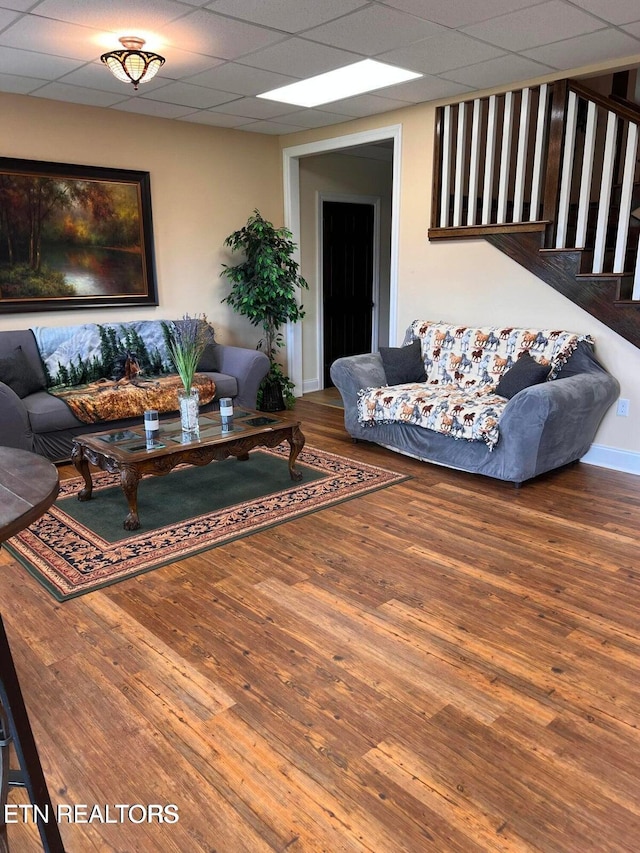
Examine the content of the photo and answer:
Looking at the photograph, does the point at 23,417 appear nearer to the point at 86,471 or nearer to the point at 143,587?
the point at 86,471

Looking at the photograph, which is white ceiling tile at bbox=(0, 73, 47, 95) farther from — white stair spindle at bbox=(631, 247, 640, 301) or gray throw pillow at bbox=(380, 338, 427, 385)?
white stair spindle at bbox=(631, 247, 640, 301)

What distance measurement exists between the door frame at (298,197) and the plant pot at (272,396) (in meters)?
0.58

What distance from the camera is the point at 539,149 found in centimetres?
438

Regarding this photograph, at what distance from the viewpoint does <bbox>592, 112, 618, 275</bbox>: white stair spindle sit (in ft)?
13.2

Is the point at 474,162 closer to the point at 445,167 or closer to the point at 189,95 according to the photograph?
the point at 445,167

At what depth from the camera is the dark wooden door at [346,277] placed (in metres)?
6.93

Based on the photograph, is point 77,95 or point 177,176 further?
point 177,176

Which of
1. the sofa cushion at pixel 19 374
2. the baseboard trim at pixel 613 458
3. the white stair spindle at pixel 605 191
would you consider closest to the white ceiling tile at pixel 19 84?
the sofa cushion at pixel 19 374

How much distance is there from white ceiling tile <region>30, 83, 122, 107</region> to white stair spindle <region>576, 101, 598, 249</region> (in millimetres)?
3338

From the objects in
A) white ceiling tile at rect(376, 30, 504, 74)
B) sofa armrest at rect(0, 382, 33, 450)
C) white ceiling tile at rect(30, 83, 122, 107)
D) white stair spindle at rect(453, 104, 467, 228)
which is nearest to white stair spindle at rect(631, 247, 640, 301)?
white stair spindle at rect(453, 104, 467, 228)

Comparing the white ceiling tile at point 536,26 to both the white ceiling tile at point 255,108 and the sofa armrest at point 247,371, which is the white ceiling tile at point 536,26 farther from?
the sofa armrest at point 247,371

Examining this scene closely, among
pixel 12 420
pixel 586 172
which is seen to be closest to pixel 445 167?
pixel 586 172

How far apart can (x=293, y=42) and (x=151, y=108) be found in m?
1.97

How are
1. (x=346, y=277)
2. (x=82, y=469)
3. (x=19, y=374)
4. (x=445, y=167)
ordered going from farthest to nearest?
(x=346, y=277) → (x=445, y=167) → (x=19, y=374) → (x=82, y=469)
